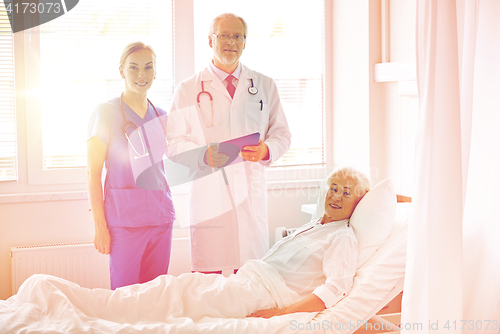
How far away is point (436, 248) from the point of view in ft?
4.00

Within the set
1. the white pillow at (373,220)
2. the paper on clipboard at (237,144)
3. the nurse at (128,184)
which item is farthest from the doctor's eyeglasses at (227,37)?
the white pillow at (373,220)

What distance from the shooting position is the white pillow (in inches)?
74.5

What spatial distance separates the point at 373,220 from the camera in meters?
1.90

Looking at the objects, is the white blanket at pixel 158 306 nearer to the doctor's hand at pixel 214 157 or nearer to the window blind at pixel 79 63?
the doctor's hand at pixel 214 157

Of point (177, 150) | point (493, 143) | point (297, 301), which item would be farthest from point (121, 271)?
point (493, 143)

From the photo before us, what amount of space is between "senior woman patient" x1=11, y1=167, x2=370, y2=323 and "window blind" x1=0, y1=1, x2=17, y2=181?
1.25 meters

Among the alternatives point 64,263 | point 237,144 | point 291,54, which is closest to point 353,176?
point 237,144

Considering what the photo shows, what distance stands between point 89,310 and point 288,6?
7.38ft

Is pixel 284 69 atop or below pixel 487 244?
atop

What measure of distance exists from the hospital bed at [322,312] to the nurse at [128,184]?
1.10ft

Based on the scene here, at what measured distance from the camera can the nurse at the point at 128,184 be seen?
1.96m

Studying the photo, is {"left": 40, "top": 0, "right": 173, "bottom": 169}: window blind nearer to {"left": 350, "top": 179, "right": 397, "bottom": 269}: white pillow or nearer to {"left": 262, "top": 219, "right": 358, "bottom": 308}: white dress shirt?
{"left": 262, "top": 219, "right": 358, "bottom": 308}: white dress shirt

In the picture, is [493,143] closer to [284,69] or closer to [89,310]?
[89,310]

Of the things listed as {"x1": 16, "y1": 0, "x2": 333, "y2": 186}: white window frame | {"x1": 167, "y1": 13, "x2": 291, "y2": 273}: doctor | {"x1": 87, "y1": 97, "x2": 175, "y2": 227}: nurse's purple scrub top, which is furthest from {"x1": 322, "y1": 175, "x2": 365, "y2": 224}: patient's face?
{"x1": 16, "y1": 0, "x2": 333, "y2": 186}: white window frame
